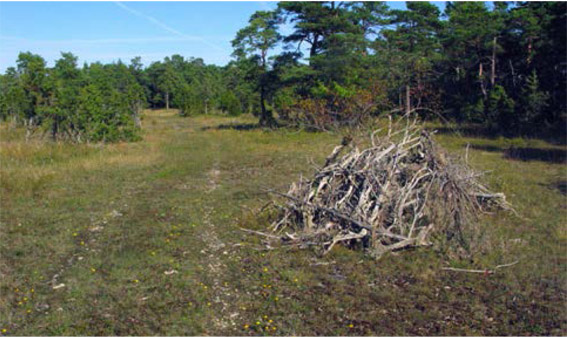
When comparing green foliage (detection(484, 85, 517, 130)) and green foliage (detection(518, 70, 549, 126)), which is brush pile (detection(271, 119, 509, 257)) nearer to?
green foliage (detection(518, 70, 549, 126))

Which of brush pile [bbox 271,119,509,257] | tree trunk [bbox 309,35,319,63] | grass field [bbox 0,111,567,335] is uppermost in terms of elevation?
tree trunk [bbox 309,35,319,63]

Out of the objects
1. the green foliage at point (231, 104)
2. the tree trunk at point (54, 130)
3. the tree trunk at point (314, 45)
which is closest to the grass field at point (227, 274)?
the tree trunk at point (54, 130)

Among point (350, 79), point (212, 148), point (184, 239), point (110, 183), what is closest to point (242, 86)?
point (350, 79)

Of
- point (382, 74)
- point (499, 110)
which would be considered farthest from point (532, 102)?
point (382, 74)

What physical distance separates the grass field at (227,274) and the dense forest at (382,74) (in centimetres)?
760

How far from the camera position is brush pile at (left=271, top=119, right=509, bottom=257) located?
7.34 metres

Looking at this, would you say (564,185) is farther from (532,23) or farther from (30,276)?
(532,23)

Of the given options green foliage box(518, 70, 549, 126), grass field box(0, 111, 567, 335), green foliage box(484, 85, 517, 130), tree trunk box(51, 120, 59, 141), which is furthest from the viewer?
green foliage box(484, 85, 517, 130)

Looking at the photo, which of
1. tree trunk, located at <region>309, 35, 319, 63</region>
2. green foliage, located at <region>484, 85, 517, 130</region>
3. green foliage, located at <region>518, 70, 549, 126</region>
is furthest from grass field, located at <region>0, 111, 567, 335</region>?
tree trunk, located at <region>309, 35, 319, 63</region>

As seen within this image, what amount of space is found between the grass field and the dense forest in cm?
760

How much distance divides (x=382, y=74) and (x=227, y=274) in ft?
64.1

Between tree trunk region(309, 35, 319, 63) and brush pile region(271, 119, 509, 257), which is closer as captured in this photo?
brush pile region(271, 119, 509, 257)

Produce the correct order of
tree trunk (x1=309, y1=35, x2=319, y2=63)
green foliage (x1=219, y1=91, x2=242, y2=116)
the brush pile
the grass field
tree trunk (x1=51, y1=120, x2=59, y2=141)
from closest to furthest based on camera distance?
the grass field → the brush pile → tree trunk (x1=51, y1=120, x2=59, y2=141) → tree trunk (x1=309, y1=35, x2=319, y2=63) → green foliage (x1=219, y1=91, x2=242, y2=116)

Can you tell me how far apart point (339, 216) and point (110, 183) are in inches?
266
